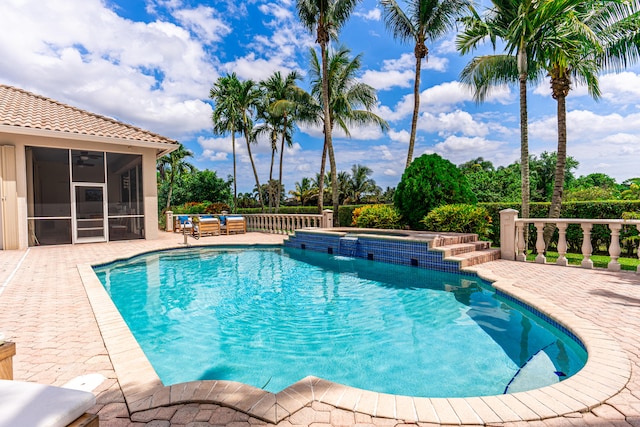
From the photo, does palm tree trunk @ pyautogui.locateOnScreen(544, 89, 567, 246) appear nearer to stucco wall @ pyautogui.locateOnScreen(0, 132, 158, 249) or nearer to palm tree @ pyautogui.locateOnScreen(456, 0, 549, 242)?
palm tree @ pyautogui.locateOnScreen(456, 0, 549, 242)

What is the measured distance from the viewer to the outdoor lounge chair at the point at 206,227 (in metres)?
14.6

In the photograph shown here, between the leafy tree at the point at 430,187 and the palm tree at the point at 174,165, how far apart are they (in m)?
26.5

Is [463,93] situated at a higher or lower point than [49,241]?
higher

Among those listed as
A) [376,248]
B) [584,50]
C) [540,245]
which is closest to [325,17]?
[584,50]

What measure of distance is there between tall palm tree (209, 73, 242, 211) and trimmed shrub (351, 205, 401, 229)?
15222mm

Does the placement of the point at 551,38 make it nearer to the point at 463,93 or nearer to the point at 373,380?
the point at 463,93

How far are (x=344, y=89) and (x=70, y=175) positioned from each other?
588 inches

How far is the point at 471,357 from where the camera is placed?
3.53 m

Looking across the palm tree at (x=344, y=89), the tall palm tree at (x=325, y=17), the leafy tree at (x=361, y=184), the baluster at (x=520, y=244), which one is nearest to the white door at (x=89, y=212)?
the tall palm tree at (x=325, y=17)

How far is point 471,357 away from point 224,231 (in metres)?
14.1

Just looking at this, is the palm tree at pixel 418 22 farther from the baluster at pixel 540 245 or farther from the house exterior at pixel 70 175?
the house exterior at pixel 70 175

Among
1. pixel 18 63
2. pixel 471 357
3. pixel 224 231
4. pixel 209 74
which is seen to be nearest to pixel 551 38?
pixel 471 357

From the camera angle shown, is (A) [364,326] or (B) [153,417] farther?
(A) [364,326]

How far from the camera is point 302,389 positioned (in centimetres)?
239
